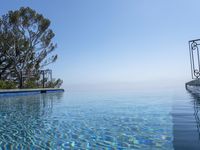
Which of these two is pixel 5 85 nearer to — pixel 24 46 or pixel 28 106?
pixel 24 46

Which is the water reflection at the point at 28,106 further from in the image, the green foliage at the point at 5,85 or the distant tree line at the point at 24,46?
the distant tree line at the point at 24,46

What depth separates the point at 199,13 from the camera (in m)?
9.43

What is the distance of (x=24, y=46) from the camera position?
19.2m

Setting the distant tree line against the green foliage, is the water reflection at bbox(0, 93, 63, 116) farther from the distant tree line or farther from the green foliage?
the distant tree line

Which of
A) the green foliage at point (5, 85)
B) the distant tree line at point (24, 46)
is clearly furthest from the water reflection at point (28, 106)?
the distant tree line at point (24, 46)

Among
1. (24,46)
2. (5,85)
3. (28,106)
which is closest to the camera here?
(28,106)

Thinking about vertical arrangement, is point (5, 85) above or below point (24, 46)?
below

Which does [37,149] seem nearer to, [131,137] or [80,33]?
[131,137]

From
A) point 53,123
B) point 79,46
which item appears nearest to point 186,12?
point 53,123

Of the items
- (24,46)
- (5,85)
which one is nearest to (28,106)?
(5,85)

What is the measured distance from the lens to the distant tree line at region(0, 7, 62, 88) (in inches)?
734

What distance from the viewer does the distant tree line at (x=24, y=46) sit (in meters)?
18.7

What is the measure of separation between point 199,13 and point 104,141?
26.2 feet

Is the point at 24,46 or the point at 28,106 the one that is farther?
the point at 24,46
